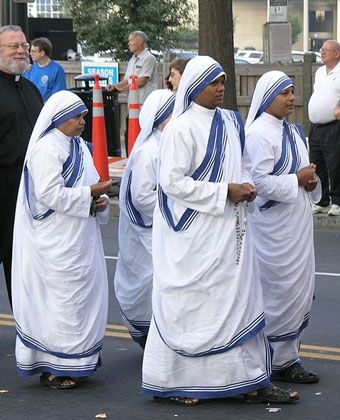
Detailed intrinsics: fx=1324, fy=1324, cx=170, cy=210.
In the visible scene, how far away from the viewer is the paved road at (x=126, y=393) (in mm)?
7125

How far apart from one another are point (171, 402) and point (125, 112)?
15.7m

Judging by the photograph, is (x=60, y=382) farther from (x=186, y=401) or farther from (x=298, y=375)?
(x=298, y=375)

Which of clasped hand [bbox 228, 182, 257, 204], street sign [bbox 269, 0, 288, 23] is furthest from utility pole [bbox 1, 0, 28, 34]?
clasped hand [bbox 228, 182, 257, 204]

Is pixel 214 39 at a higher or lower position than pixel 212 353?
higher

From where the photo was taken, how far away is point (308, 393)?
7.56 meters

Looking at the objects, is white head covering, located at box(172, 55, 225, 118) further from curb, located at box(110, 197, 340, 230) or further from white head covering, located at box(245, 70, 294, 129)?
curb, located at box(110, 197, 340, 230)

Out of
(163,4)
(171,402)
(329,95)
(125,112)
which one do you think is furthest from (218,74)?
(163,4)

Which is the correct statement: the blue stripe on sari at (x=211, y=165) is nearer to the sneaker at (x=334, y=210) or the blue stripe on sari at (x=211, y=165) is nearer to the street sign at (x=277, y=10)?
the sneaker at (x=334, y=210)

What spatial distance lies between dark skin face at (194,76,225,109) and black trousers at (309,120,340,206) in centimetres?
716

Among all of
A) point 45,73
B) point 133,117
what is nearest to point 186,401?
point 133,117

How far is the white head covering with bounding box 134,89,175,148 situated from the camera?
8148 mm

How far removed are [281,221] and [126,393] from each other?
4.40 ft

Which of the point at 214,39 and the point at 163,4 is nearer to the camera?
the point at 214,39

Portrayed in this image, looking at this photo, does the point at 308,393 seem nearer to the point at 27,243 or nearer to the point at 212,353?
the point at 212,353
